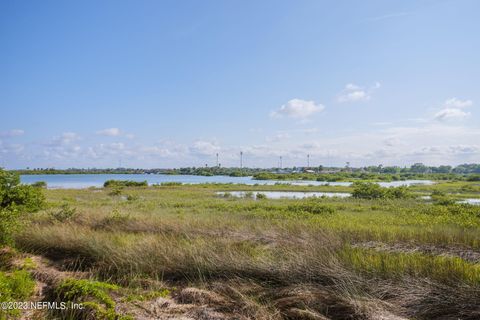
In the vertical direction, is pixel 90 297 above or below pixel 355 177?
above

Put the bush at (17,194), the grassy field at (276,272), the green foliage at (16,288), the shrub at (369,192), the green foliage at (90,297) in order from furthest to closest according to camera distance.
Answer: the shrub at (369,192)
the bush at (17,194)
the green foliage at (16,288)
the green foliage at (90,297)
the grassy field at (276,272)

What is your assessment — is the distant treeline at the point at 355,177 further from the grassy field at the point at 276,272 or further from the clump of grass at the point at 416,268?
the clump of grass at the point at 416,268

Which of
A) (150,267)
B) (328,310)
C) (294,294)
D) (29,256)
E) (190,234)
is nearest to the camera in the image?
(328,310)

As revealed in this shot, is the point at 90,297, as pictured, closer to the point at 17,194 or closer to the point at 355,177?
the point at 17,194

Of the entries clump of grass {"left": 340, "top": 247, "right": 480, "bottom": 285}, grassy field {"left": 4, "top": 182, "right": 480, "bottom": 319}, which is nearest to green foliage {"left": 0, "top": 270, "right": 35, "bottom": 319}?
grassy field {"left": 4, "top": 182, "right": 480, "bottom": 319}

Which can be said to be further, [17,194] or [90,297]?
[17,194]

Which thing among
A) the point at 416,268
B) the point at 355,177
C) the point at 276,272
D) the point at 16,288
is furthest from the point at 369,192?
the point at 355,177

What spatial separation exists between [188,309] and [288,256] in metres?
2.77

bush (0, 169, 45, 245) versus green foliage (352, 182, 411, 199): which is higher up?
bush (0, 169, 45, 245)

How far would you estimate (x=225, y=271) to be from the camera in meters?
7.41

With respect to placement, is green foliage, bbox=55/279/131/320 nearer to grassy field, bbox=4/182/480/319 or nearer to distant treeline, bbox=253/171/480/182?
grassy field, bbox=4/182/480/319

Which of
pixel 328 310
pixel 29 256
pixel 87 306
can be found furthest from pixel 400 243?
pixel 29 256

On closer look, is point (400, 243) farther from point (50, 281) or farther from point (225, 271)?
point (50, 281)

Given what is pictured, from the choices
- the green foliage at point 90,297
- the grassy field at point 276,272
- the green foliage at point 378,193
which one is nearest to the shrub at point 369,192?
the green foliage at point 378,193
